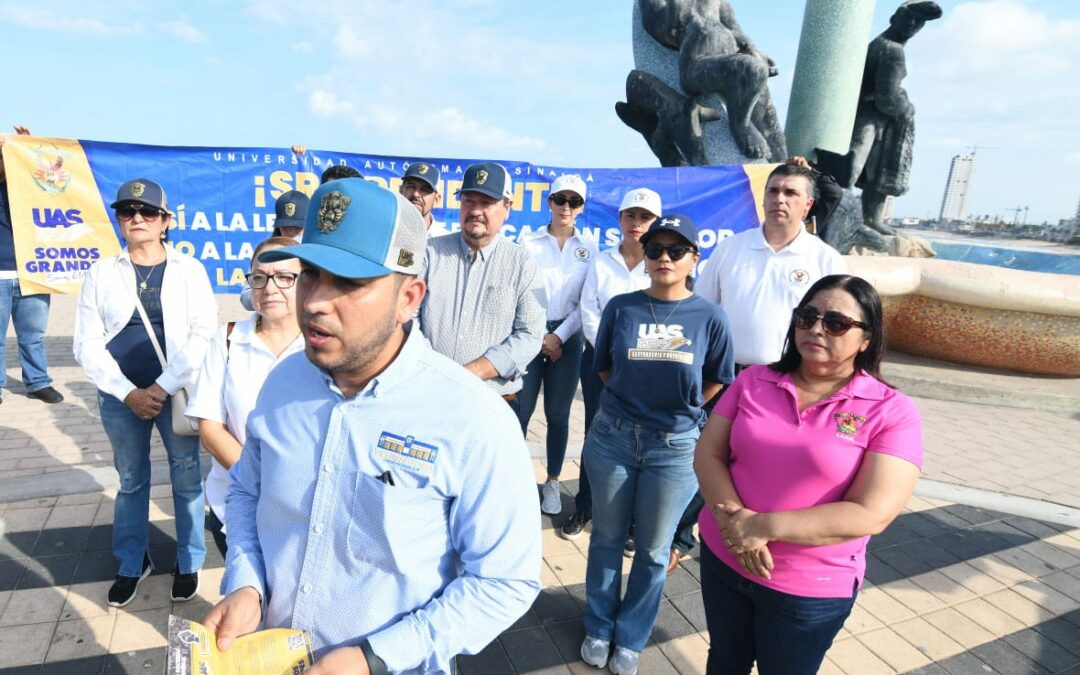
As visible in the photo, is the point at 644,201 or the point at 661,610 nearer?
the point at 661,610

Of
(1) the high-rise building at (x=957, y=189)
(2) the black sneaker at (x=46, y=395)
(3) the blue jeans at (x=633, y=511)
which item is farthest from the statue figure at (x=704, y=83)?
(1) the high-rise building at (x=957, y=189)

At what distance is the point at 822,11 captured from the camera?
470 inches

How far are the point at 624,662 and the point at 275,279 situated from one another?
2.23 meters

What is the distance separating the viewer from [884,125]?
13.3 meters

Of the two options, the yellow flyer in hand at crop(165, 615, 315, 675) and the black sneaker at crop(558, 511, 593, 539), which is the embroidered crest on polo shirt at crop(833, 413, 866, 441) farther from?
the black sneaker at crop(558, 511, 593, 539)

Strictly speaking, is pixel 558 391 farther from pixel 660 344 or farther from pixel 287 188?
pixel 287 188

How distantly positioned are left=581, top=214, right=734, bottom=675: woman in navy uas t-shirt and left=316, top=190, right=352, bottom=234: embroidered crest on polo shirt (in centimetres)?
166

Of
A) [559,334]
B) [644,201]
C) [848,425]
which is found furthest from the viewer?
[559,334]

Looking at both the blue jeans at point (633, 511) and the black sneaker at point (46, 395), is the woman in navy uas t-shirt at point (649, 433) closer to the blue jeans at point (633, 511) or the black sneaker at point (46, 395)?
the blue jeans at point (633, 511)

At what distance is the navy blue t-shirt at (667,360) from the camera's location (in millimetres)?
2549

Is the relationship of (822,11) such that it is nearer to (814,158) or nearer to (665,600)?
(814,158)

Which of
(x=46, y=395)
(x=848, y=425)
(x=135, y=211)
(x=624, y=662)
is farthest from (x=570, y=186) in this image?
(x=46, y=395)

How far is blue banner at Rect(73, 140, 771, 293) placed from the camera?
5.75m

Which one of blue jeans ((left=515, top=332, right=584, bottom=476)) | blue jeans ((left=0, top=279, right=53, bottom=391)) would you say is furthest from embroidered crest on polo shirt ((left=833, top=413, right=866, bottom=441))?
blue jeans ((left=0, top=279, right=53, bottom=391))
